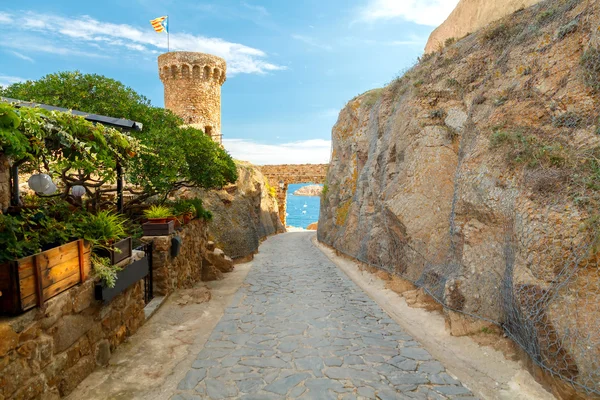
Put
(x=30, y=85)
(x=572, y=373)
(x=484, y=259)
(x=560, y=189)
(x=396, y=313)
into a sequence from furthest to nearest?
(x=30, y=85) → (x=396, y=313) → (x=484, y=259) → (x=560, y=189) → (x=572, y=373)

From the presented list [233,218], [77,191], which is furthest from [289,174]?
[77,191]

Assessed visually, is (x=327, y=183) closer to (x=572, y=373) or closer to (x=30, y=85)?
(x=30, y=85)

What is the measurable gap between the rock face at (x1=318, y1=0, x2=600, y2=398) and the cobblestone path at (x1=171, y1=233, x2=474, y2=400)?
4.26 ft

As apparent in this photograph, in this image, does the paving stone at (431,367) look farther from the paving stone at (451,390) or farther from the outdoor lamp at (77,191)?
the outdoor lamp at (77,191)

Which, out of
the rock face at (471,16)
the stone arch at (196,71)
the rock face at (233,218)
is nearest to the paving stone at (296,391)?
the rock face at (233,218)

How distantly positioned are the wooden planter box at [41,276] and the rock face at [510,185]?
5.57 metres

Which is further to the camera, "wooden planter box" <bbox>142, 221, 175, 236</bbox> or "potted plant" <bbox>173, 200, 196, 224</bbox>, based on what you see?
"potted plant" <bbox>173, 200, 196, 224</bbox>

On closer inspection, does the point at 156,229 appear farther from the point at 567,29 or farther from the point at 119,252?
the point at 567,29

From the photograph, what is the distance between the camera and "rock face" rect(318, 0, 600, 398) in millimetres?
4113

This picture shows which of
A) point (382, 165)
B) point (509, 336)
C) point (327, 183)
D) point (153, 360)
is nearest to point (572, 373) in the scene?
point (509, 336)

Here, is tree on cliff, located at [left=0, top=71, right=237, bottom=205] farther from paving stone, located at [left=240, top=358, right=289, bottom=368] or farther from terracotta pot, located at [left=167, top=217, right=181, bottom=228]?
paving stone, located at [left=240, top=358, right=289, bottom=368]

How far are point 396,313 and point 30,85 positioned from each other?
11.1m

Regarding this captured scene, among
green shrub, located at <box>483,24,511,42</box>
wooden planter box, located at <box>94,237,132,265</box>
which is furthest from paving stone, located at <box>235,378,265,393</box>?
green shrub, located at <box>483,24,511,42</box>

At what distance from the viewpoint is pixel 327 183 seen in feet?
63.8
